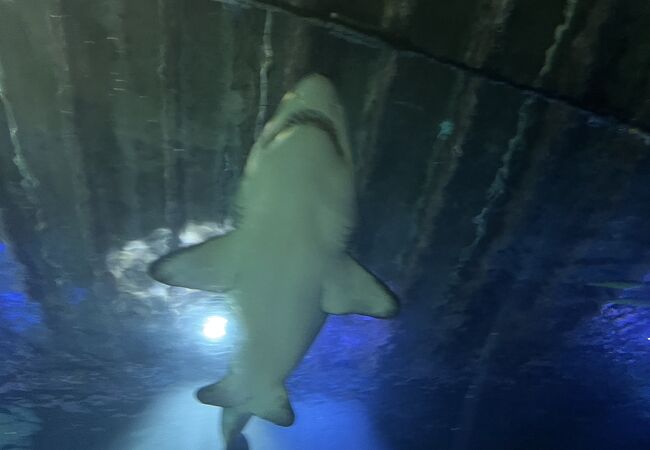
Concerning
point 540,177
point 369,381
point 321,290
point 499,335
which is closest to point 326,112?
point 321,290

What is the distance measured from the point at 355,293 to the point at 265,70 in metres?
0.96

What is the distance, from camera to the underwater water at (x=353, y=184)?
2.19 m

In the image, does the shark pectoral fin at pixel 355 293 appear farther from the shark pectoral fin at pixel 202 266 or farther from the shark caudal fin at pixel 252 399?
the shark caudal fin at pixel 252 399

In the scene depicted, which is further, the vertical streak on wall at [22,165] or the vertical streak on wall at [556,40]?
the vertical streak on wall at [22,165]

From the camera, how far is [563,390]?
4.75m

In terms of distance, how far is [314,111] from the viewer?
6.73ft

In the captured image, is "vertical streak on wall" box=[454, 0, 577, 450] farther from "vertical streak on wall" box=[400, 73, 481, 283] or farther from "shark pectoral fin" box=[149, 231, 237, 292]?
"shark pectoral fin" box=[149, 231, 237, 292]

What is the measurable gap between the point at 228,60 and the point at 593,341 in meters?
3.01

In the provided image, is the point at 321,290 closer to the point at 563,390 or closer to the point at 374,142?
the point at 374,142

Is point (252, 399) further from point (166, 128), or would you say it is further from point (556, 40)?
point (556, 40)

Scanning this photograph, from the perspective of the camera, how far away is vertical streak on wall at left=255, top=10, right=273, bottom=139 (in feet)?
7.09

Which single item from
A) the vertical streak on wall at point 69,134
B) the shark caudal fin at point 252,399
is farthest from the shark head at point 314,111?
the shark caudal fin at point 252,399

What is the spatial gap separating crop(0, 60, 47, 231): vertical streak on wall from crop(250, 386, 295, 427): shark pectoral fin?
131 centimetres

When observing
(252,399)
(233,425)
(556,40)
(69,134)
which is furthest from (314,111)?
(233,425)
